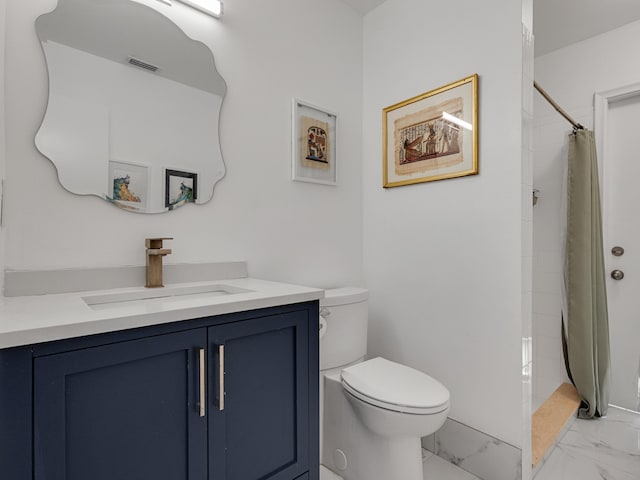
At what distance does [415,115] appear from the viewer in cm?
190

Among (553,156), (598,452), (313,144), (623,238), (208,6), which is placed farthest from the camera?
(553,156)

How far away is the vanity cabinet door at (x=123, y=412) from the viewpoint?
2.40 feet

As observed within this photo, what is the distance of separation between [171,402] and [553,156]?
2674mm

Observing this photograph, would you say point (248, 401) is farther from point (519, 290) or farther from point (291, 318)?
point (519, 290)

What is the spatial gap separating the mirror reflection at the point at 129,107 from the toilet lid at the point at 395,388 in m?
0.99

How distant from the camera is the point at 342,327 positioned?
169cm

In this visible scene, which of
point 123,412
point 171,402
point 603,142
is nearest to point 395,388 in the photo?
point 171,402

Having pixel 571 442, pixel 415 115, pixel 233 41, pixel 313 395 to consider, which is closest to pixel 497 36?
pixel 415 115

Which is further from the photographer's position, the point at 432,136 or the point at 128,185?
the point at 432,136


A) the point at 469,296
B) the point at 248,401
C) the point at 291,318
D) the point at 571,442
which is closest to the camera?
the point at 248,401

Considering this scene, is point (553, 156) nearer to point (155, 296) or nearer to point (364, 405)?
point (364, 405)

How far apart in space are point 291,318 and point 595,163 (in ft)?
6.89

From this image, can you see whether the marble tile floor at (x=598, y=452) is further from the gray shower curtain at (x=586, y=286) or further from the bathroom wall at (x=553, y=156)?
the bathroom wall at (x=553, y=156)

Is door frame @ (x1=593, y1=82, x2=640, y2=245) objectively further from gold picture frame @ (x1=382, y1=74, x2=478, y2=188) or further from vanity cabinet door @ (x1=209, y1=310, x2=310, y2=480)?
vanity cabinet door @ (x1=209, y1=310, x2=310, y2=480)
